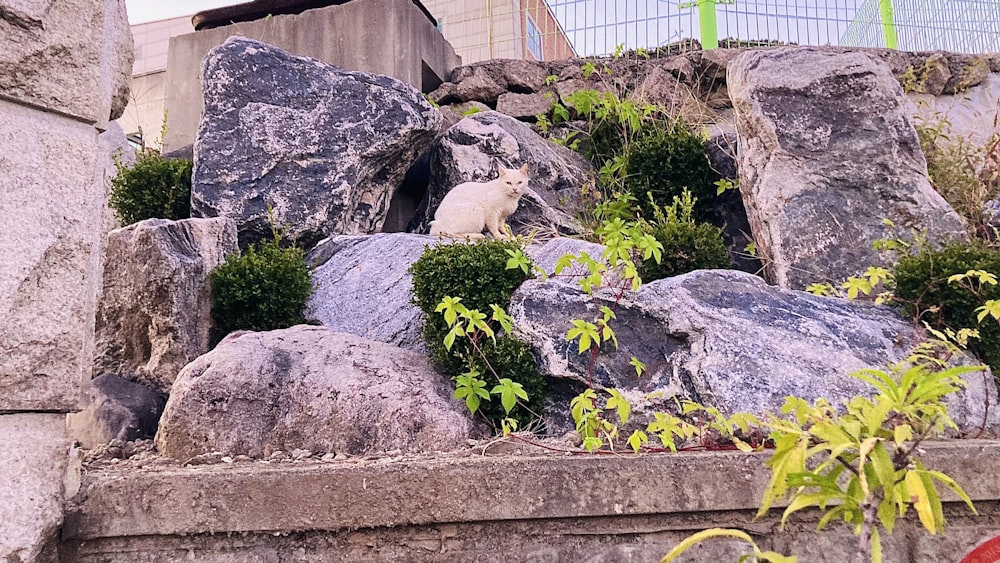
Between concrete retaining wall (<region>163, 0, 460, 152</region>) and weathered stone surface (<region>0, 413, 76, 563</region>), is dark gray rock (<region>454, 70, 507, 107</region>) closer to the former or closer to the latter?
concrete retaining wall (<region>163, 0, 460, 152</region>)

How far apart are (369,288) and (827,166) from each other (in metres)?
2.57

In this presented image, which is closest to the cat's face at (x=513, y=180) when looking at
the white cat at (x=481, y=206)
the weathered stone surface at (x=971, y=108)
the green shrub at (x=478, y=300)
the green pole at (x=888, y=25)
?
the white cat at (x=481, y=206)

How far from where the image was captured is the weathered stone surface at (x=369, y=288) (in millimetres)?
3602

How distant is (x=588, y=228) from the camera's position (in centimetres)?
496

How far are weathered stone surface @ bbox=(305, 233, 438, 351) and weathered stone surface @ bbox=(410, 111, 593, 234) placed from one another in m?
1.04

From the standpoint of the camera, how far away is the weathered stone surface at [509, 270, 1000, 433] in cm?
265

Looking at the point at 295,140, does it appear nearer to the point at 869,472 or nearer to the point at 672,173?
the point at 672,173

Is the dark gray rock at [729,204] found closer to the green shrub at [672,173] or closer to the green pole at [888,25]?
the green shrub at [672,173]

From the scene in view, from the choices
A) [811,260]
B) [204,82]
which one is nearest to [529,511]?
[811,260]

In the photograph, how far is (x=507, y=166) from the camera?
5.37 m

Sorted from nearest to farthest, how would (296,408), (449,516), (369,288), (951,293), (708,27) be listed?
(449,516)
(296,408)
(951,293)
(369,288)
(708,27)

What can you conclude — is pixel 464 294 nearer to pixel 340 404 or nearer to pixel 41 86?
pixel 340 404

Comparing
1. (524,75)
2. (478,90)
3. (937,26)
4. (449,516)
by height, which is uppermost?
(937,26)

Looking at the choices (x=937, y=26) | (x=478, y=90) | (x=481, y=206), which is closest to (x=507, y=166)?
(x=481, y=206)
